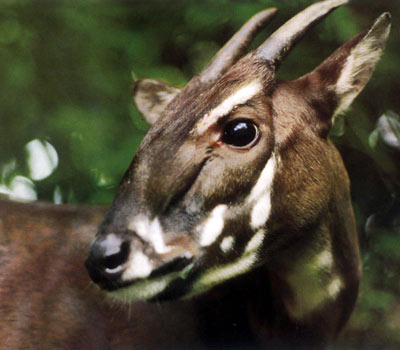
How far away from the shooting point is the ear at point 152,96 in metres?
2.31

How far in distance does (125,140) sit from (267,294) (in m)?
1.03

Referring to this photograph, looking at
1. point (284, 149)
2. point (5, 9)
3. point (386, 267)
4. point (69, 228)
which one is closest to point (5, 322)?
point (69, 228)

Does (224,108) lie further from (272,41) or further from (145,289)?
(145,289)

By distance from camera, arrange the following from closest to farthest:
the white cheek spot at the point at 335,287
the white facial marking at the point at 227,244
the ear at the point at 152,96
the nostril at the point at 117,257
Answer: the nostril at the point at 117,257 → the white facial marking at the point at 227,244 → the white cheek spot at the point at 335,287 → the ear at the point at 152,96

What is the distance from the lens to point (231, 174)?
1754mm

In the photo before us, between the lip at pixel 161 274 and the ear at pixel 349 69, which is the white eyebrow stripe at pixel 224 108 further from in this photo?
the lip at pixel 161 274

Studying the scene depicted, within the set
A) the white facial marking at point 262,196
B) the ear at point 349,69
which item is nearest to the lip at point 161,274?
the white facial marking at point 262,196

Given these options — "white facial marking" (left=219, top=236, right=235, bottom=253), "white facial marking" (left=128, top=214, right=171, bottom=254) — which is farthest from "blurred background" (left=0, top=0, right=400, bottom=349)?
"white facial marking" (left=128, top=214, right=171, bottom=254)

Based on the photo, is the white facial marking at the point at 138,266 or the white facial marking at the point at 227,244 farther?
the white facial marking at the point at 227,244

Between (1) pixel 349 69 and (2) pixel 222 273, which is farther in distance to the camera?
(1) pixel 349 69

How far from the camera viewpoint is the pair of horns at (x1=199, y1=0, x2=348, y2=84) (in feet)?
6.25

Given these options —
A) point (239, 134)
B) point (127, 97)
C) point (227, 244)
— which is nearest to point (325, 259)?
point (227, 244)

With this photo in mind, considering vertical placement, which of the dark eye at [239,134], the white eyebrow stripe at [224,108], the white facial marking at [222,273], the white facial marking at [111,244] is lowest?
the white facial marking at [222,273]

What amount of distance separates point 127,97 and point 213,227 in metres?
1.11
